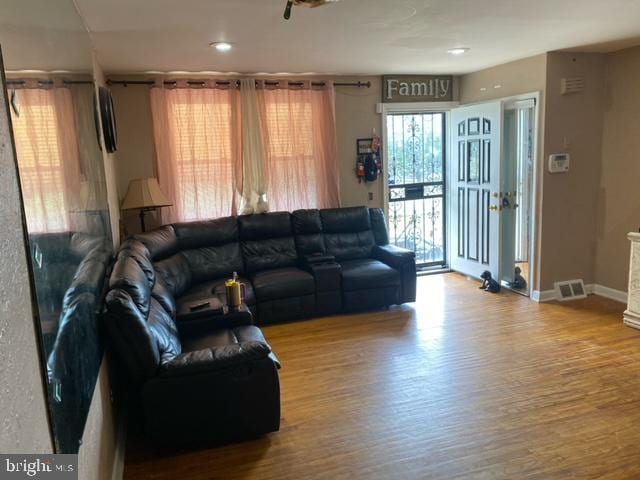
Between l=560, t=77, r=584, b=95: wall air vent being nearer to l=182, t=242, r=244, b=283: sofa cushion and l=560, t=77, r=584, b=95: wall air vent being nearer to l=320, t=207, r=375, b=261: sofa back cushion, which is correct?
l=320, t=207, r=375, b=261: sofa back cushion

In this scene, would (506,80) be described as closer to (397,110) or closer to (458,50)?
(458,50)

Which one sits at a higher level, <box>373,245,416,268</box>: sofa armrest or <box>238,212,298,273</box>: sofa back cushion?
<box>238,212,298,273</box>: sofa back cushion

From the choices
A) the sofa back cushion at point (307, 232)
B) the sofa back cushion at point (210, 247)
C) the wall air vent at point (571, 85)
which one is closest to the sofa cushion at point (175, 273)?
the sofa back cushion at point (210, 247)

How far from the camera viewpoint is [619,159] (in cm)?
476

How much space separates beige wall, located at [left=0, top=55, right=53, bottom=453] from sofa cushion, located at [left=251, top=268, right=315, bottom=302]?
136 inches

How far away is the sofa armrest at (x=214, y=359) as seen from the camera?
2.57 m

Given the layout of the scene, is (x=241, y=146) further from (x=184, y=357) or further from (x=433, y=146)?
(x=184, y=357)

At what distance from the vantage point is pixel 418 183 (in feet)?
20.4

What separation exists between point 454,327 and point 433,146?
8.98 ft

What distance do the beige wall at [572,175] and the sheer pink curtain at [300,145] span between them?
225cm

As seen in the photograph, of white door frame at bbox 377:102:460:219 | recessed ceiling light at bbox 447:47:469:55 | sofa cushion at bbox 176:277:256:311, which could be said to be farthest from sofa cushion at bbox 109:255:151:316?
white door frame at bbox 377:102:460:219

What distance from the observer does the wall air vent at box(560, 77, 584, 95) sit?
4648 millimetres

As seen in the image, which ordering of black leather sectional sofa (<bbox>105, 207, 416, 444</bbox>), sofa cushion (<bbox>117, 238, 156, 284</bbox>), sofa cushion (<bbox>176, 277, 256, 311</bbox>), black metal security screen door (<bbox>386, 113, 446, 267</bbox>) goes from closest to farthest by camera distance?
black leather sectional sofa (<bbox>105, 207, 416, 444</bbox>), sofa cushion (<bbox>117, 238, 156, 284</bbox>), sofa cushion (<bbox>176, 277, 256, 311</bbox>), black metal security screen door (<bbox>386, 113, 446, 267</bbox>)

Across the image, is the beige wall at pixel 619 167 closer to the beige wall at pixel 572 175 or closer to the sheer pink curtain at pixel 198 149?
the beige wall at pixel 572 175
